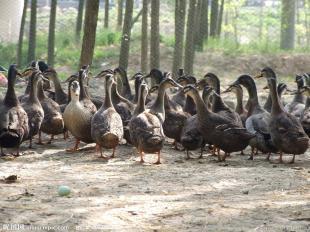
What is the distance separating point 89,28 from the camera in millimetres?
15453

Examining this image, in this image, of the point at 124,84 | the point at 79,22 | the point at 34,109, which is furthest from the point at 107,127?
the point at 79,22

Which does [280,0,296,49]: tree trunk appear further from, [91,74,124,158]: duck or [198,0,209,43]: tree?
[91,74,124,158]: duck

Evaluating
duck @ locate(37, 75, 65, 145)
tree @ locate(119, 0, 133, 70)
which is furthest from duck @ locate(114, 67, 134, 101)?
duck @ locate(37, 75, 65, 145)

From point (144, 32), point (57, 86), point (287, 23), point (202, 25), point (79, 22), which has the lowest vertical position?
point (57, 86)

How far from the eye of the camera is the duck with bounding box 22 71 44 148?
12.2 m

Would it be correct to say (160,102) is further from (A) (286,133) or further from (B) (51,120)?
(A) (286,133)

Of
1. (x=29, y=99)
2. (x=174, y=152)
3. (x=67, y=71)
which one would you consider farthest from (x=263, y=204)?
(x=67, y=71)

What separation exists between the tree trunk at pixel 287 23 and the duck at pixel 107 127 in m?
20.7

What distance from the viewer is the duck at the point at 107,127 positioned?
11508 mm

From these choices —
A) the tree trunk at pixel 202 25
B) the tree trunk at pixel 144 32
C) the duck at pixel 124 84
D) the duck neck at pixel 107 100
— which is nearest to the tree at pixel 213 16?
the tree trunk at pixel 202 25

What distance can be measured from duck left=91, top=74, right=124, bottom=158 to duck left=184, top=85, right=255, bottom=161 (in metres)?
1.48

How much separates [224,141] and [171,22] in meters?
34.4

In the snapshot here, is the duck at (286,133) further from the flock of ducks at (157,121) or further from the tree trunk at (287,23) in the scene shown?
the tree trunk at (287,23)

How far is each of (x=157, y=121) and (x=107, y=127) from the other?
0.88m
